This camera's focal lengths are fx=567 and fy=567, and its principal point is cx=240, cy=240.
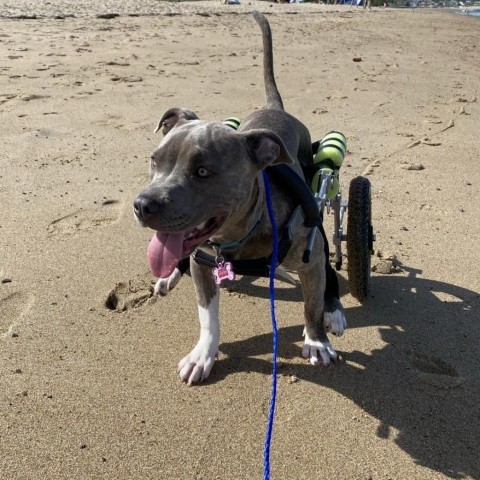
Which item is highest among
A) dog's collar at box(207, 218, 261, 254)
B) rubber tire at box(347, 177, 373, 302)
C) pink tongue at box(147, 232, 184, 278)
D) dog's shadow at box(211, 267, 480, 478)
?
pink tongue at box(147, 232, 184, 278)

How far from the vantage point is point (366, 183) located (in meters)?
3.55

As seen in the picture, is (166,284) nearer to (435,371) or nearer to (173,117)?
(173,117)

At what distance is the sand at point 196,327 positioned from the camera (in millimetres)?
2637

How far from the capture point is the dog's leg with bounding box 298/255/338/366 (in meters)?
3.23

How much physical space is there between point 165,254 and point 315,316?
3.75ft

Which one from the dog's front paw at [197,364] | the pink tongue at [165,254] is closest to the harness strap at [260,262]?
the pink tongue at [165,254]

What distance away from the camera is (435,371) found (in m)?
3.18

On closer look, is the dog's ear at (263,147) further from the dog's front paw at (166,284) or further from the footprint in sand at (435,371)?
the footprint in sand at (435,371)

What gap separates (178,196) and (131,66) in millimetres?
7516

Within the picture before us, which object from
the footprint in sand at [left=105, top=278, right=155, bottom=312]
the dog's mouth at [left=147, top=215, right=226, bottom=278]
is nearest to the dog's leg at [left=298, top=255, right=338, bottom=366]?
the dog's mouth at [left=147, top=215, right=226, bottom=278]

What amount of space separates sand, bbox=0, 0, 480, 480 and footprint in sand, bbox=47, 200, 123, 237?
15 mm

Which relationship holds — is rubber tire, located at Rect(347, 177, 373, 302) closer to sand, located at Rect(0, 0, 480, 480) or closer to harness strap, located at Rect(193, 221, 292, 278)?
sand, located at Rect(0, 0, 480, 480)

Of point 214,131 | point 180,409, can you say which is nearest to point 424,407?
point 180,409

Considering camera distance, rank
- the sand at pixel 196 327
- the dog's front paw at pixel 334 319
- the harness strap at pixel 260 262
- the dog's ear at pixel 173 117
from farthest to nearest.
→ the dog's front paw at pixel 334 319 < the dog's ear at pixel 173 117 < the harness strap at pixel 260 262 < the sand at pixel 196 327
